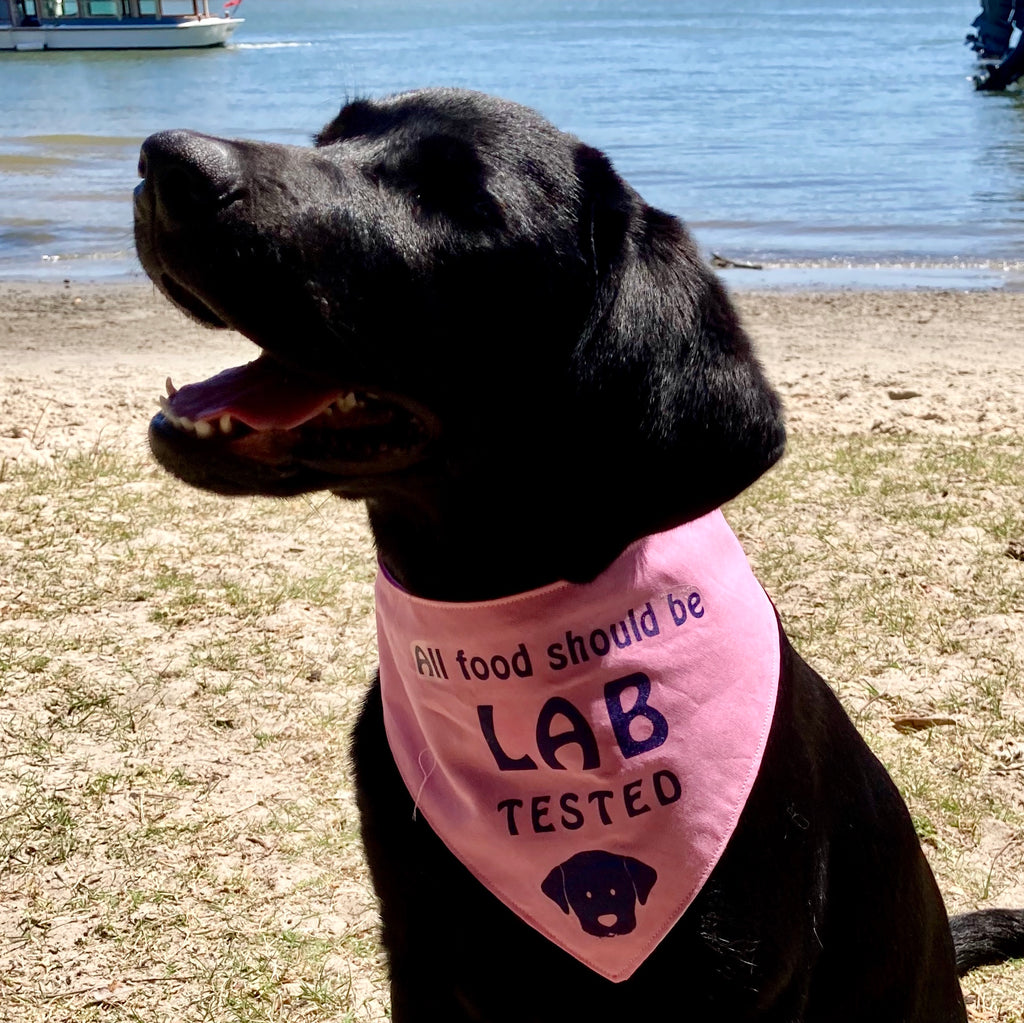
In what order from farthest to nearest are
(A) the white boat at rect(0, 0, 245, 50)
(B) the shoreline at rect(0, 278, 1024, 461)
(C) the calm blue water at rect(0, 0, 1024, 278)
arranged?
(A) the white boat at rect(0, 0, 245, 50) < (C) the calm blue water at rect(0, 0, 1024, 278) < (B) the shoreline at rect(0, 278, 1024, 461)

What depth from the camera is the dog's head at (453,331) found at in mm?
2000

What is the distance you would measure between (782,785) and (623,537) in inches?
20.7

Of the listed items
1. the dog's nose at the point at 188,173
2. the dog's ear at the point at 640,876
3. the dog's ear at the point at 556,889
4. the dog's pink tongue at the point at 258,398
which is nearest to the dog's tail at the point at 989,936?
the dog's ear at the point at 640,876

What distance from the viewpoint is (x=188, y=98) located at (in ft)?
101

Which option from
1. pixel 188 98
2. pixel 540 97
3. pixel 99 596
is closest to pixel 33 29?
pixel 188 98

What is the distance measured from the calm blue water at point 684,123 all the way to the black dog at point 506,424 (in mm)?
844

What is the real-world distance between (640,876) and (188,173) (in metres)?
1.40

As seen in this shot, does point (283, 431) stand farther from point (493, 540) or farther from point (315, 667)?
point (315, 667)

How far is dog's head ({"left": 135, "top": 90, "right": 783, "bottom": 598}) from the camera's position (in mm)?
A: 2000

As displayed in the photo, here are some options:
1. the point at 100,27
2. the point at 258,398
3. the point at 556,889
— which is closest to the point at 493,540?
the point at 258,398

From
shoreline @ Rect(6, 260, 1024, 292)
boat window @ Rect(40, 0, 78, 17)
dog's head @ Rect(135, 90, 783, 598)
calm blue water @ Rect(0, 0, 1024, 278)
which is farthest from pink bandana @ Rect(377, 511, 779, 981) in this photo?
boat window @ Rect(40, 0, 78, 17)

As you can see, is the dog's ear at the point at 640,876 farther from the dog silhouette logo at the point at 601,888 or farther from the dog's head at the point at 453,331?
the dog's head at the point at 453,331

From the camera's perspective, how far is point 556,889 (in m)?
2.24

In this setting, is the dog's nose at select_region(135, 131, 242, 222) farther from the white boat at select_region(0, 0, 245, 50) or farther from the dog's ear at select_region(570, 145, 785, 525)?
the white boat at select_region(0, 0, 245, 50)
